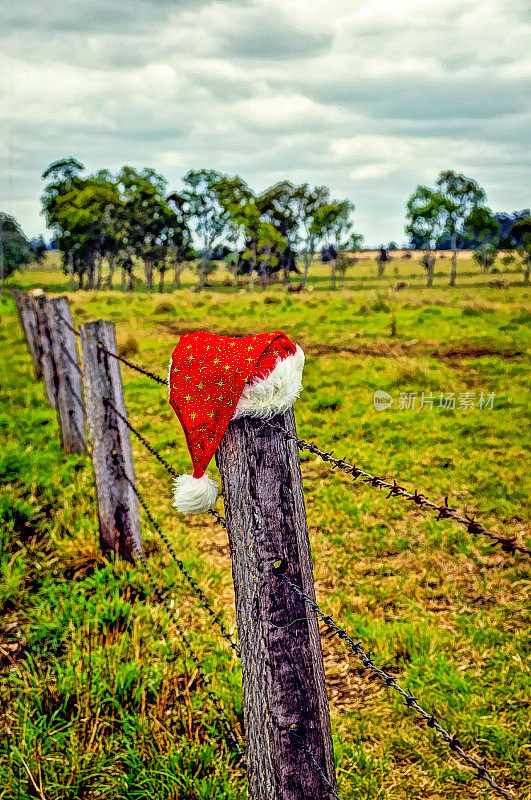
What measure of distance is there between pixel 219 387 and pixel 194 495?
0.39m

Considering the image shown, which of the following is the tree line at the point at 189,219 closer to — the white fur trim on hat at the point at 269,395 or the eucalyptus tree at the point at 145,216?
the eucalyptus tree at the point at 145,216

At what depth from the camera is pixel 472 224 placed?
6206 centimetres

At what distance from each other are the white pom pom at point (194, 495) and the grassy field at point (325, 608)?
118 centimetres

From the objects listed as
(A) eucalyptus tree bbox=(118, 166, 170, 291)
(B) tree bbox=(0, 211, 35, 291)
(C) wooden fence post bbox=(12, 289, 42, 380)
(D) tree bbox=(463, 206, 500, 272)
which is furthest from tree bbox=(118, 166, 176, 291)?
(C) wooden fence post bbox=(12, 289, 42, 380)

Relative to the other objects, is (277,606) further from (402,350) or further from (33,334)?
(402,350)

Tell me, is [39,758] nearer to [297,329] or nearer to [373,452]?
[373,452]

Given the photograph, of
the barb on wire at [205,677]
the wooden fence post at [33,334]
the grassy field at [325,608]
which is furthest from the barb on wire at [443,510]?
the wooden fence post at [33,334]

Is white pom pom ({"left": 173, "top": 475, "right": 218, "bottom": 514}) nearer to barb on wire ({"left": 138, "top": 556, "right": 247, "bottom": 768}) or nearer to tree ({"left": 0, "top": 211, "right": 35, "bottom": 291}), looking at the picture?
barb on wire ({"left": 138, "top": 556, "right": 247, "bottom": 768})

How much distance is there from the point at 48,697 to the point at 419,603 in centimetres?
235

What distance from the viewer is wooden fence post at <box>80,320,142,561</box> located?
358 centimetres

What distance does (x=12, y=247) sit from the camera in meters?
65.1

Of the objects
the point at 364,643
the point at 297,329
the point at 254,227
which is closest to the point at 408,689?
the point at 364,643

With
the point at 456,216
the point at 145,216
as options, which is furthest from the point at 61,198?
the point at 456,216

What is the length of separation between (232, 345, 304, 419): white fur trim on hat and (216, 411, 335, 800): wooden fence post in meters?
0.03
